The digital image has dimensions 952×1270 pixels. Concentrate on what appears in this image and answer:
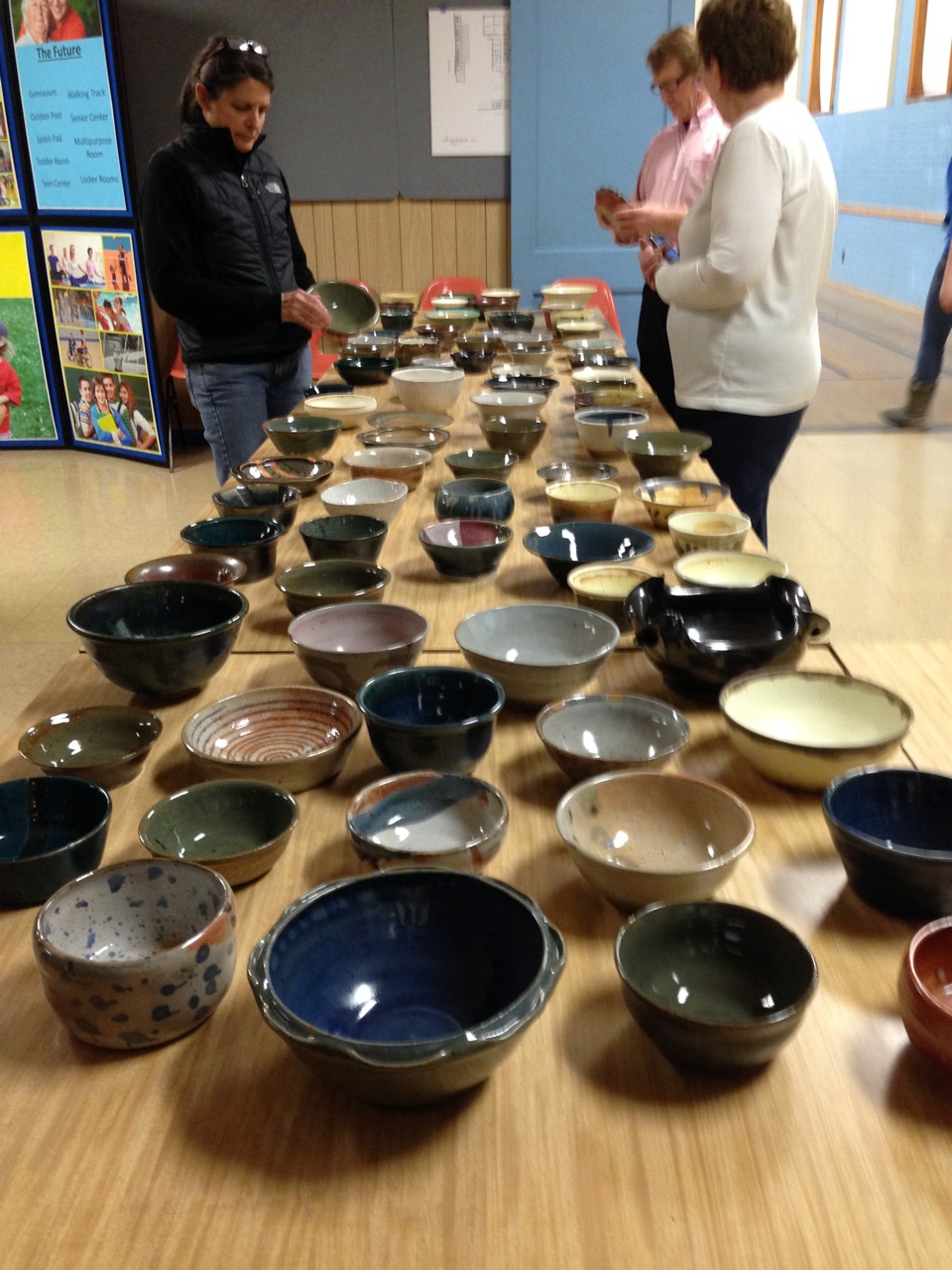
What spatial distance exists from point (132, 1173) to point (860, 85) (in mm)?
8577

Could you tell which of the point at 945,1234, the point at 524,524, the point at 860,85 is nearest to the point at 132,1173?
the point at 945,1234

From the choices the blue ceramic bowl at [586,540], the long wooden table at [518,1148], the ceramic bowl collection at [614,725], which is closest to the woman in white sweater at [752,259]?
the blue ceramic bowl at [586,540]

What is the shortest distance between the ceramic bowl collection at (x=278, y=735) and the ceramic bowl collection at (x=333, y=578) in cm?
31

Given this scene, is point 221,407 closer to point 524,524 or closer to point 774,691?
point 524,524

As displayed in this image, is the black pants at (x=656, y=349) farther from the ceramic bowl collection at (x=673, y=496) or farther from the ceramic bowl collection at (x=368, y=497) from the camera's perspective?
the ceramic bowl collection at (x=368, y=497)

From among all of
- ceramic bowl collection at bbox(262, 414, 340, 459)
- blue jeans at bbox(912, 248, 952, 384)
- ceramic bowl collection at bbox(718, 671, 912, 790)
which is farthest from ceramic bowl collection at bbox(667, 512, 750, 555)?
blue jeans at bbox(912, 248, 952, 384)

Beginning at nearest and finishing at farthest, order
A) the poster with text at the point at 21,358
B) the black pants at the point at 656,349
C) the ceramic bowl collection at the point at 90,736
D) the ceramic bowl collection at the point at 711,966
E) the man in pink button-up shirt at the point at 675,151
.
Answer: the ceramic bowl collection at the point at 711,966
the ceramic bowl collection at the point at 90,736
the man in pink button-up shirt at the point at 675,151
the black pants at the point at 656,349
the poster with text at the point at 21,358

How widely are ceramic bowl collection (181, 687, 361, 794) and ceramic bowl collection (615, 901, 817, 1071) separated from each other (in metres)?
0.40

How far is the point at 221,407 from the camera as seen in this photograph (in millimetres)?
2934

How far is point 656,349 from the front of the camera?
3.68 m

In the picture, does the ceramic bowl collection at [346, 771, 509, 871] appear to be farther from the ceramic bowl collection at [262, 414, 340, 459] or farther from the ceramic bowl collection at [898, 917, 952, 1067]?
the ceramic bowl collection at [262, 414, 340, 459]

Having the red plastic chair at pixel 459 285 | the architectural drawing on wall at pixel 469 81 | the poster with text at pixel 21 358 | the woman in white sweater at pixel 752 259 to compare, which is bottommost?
the poster with text at pixel 21 358

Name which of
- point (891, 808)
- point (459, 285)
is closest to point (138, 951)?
point (891, 808)

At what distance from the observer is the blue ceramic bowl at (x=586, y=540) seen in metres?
1.75
